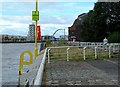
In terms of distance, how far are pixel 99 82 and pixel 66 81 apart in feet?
4.03

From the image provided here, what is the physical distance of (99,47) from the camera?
28656 mm

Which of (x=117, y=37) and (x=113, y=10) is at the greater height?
(x=113, y=10)

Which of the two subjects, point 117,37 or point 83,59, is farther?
point 117,37

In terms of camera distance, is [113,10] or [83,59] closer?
[83,59]

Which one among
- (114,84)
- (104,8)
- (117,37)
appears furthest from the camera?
(104,8)

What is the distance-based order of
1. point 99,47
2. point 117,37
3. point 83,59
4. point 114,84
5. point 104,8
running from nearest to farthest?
point 114,84 → point 83,59 → point 99,47 → point 117,37 → point 104,8

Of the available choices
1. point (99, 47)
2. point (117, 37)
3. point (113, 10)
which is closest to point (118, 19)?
point (113, 10)

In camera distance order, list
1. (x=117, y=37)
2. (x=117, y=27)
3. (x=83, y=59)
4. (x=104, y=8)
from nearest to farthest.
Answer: (x=83, y=59)
(x=117, y=37)
(x=117, y=27)
(x=104, y=8)

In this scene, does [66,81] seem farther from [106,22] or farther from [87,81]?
[106,22]

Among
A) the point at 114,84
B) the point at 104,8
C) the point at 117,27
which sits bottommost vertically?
the point at 114,84

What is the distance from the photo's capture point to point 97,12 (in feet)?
247

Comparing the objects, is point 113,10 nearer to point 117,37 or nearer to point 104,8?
point 104,8

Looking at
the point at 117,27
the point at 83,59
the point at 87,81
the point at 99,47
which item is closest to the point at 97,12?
the point at 117,27

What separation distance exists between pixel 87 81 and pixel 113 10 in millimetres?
63819
